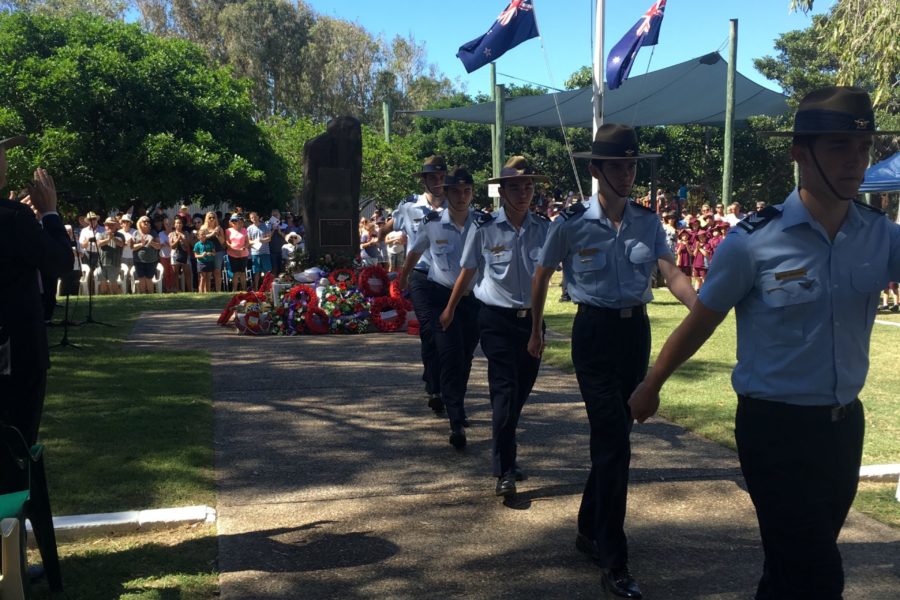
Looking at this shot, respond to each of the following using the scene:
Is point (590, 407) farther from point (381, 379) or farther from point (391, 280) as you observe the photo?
point (391, 280)

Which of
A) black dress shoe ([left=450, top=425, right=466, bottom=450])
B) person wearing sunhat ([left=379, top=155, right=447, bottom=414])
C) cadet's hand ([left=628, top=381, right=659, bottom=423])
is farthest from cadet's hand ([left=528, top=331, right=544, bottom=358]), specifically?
person wearing sunhat ([left=379, top=155, right=447, bottom=414])

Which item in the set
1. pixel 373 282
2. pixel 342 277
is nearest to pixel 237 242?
pixel 342 277

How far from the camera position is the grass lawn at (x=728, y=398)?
5.86 metres

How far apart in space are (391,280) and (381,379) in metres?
4.83

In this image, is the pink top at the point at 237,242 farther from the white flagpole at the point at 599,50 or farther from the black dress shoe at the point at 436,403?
the black dress shoe at the point at 436,403

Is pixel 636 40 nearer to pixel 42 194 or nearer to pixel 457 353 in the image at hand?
pixel 457 353

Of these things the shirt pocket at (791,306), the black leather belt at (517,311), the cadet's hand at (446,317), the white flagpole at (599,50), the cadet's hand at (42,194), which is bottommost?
the cadet's hand at (446,317)

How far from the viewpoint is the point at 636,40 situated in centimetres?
1723

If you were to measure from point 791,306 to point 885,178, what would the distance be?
1811cm

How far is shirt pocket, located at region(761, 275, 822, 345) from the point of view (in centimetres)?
298

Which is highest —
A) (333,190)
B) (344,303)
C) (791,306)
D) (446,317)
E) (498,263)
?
(333,190)

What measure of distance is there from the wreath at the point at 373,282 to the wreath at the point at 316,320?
75 cm

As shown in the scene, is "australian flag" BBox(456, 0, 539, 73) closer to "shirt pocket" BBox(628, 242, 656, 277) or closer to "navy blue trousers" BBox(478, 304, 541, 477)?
"navy blue trousers" BBox(478, 304, 541, 477)

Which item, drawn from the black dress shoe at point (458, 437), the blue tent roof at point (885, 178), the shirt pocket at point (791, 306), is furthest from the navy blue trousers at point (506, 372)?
the blue tent roof at point (885, 178)
